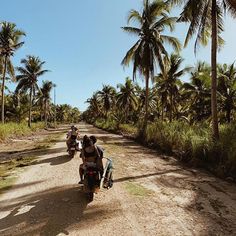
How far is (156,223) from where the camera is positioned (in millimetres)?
5117

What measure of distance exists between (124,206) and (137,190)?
1.35 m

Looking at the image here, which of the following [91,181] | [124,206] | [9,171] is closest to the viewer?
[124,206]

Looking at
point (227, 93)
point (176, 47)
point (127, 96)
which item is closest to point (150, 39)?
point (176, 47)

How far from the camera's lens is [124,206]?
598 centimetres

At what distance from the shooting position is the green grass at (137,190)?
6.95m

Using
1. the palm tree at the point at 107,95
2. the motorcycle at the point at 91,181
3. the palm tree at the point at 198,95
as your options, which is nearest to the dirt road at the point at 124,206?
the motorcycle at the point at 91,181

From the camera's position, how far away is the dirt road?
16.1 feet

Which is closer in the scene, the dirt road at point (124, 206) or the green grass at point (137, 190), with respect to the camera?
the dirt road at point (124, 206)

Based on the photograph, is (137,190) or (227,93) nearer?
(137,190)

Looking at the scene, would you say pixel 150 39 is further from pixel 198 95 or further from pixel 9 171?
pixel 9 171

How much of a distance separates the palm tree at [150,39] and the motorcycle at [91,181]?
1562cm

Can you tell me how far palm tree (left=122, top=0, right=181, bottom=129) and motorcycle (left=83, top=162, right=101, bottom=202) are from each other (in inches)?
615

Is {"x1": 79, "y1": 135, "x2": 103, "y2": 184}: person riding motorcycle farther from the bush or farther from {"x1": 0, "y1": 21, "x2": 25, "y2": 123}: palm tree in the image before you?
{"x1": 0, "y1": 21, "x2": 25, "y2": 123}: palm tree

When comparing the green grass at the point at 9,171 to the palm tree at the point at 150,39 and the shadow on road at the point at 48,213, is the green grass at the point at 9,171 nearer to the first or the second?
the shadow on road at the point at 48,213
